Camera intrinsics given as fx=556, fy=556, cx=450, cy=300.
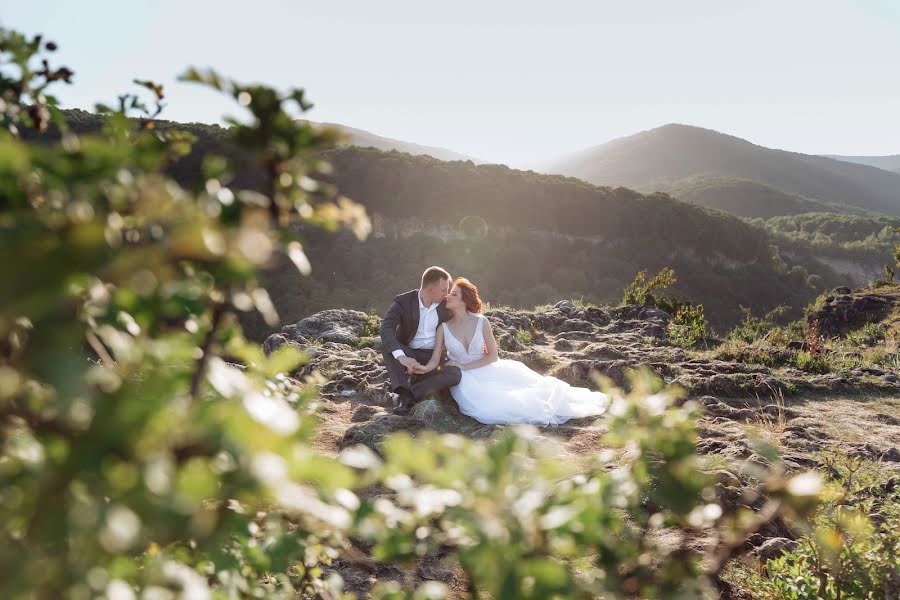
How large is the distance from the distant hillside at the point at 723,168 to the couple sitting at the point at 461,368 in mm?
76083

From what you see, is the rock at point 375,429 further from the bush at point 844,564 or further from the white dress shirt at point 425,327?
the bush at point 844,564

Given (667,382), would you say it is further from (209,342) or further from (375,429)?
(209,342)

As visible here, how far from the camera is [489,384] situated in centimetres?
555

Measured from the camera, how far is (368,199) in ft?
107

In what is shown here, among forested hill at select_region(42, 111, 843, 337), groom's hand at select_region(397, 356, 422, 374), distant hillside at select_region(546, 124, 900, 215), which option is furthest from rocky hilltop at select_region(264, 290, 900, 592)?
distant hillside at select_region(546, 124, 900, 215)

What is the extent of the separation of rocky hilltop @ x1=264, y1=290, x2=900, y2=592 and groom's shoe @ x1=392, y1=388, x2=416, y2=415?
0.49ft

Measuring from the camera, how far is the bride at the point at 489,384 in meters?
5.33

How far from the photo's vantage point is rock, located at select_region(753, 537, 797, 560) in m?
2.85

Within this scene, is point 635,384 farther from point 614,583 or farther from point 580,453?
point 580,453

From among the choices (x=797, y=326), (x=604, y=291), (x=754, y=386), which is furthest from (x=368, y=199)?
(x=754, y=386)

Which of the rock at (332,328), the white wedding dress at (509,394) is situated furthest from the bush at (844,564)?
the rock at (332,328)

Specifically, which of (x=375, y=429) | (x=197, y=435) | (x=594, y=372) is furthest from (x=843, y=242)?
(x=197, y=435)

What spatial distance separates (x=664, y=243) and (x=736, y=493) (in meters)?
34.9

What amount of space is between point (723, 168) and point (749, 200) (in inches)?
1020
